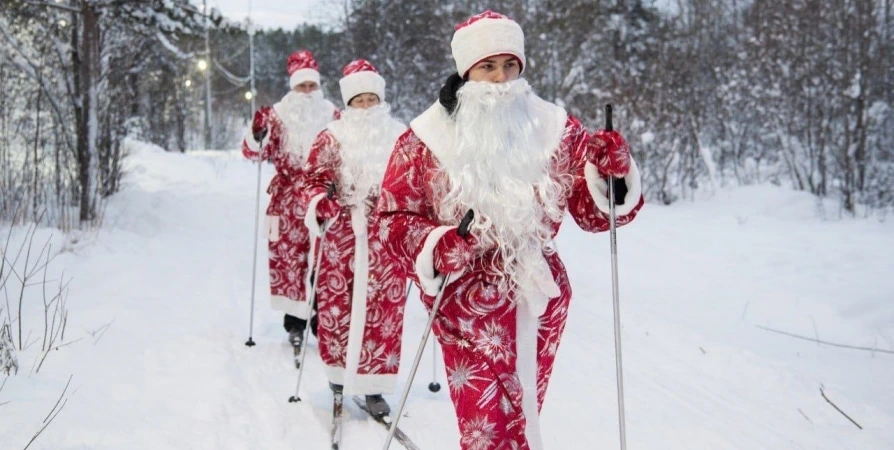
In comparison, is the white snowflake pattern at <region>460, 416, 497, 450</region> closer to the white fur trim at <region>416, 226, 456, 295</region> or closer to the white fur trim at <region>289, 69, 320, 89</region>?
the white fur trim at <region>416, 226, 456, 295</region>

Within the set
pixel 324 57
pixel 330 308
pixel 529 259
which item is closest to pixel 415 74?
pixel 324 57

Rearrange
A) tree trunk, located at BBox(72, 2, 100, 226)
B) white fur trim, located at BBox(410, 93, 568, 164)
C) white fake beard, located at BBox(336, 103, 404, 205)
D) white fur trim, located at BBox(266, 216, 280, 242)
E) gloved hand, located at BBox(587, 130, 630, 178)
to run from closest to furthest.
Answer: gloved hand, located at BBox(587, 130, 630, 178)
white fur trim, located at BBox(410, 93, 568, 164)
white fake beard, located at BBox(336, 103, 404, 205)
white fur trim, located at BBox(266, 216, 280, 242)
tree trunk, located at BBox(72, 2, 100, 226)

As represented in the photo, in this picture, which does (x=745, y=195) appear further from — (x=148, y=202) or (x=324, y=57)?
(x=324, y=57)

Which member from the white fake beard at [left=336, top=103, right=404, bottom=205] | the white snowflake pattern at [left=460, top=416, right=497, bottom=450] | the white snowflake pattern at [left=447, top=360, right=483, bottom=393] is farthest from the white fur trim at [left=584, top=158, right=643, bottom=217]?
the white fake beard at [left=336, top=103, right=404, bottom=205]

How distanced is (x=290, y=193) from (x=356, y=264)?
1781 millimetres

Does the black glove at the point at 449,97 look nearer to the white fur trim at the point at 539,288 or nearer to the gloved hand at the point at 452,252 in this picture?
the gloved hand at the point at 452,252

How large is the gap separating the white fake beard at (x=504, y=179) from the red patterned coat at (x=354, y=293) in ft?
4.84

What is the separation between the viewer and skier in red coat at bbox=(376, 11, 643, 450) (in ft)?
7.52

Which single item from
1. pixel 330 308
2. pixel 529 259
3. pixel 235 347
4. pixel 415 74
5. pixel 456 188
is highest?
pixel 415 74

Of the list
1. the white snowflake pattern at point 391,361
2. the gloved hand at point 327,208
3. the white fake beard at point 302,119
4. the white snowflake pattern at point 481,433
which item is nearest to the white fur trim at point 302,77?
the white fake beard at point 302,119

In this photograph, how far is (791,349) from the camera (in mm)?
5266

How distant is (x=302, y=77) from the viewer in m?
5.82

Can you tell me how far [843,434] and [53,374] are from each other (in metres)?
4.04

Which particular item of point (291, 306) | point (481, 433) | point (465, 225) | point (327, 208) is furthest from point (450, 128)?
point (291, 306)
